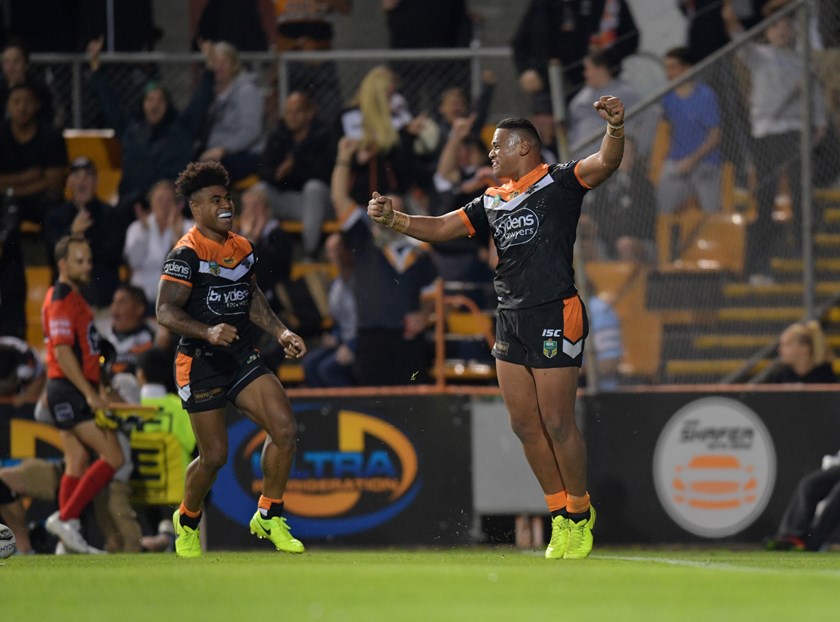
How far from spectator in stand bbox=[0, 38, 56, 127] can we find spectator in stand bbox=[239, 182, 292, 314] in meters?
2.65

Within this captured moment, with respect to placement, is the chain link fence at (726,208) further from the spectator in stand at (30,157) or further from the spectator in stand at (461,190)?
the spectator in stand at (30,157)

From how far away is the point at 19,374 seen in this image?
1320 centimetres

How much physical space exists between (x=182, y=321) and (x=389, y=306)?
14.9 ft

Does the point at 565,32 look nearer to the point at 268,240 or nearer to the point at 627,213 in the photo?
the point at 627,213

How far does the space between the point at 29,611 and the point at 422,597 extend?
158 cm

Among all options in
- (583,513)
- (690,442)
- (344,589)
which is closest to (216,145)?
(690,442)

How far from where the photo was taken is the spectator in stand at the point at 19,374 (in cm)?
1280

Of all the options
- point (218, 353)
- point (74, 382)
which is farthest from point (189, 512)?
point (74, 382)

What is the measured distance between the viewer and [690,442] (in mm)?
12414

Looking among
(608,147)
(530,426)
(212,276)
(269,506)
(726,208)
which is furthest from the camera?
(726,208)

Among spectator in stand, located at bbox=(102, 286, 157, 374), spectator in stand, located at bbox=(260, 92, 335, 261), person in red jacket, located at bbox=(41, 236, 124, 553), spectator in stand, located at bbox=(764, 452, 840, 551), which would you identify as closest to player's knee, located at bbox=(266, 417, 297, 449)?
person in red jacket, located at bbox=(41, 236, 124, 553)

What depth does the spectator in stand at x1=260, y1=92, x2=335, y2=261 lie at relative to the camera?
14.8 meters

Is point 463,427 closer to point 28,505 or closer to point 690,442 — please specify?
point 690,442

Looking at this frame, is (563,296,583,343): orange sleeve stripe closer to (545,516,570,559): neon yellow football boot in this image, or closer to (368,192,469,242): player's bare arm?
(368,192,469,242): player's bare arm
